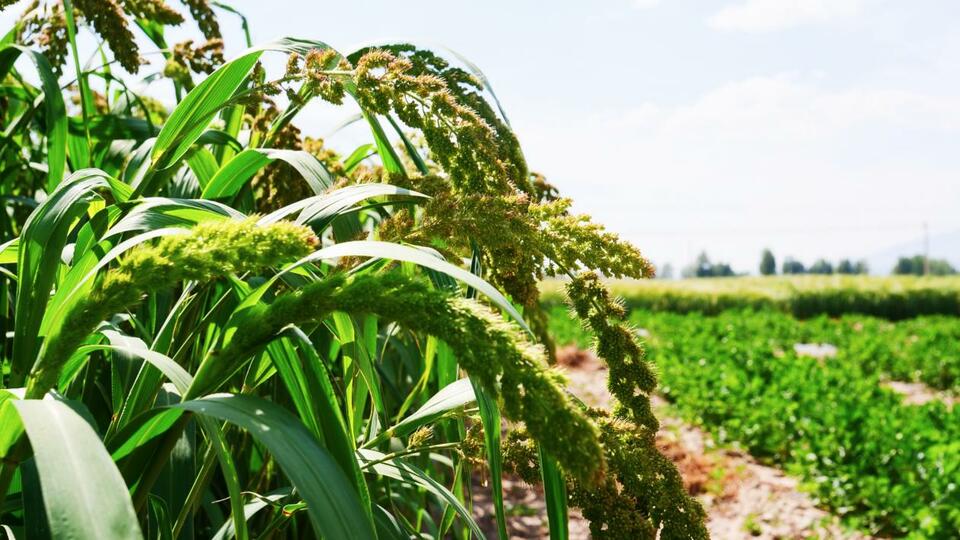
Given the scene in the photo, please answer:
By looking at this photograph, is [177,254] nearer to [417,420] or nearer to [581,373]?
[417,420]

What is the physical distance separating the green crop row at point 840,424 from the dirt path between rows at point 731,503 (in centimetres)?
18

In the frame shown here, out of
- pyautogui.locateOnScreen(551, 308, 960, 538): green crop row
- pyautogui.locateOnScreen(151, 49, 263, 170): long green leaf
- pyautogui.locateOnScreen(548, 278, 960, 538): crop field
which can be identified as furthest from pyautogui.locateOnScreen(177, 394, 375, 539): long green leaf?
pyautogui.locateOnScreen(551, 308, 960, 538): green crop row

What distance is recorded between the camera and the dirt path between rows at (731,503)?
4910 mm

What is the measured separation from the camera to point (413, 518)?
332cm

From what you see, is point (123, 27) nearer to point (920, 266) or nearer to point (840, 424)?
point (840, 424)

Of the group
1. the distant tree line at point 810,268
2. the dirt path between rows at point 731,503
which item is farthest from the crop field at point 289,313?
the distant tree line at point 810,268

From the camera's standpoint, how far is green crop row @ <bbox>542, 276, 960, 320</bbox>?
30438 millimetres

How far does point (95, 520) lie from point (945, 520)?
5469mm

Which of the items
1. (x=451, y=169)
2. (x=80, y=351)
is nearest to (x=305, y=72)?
(x=451, y=169)

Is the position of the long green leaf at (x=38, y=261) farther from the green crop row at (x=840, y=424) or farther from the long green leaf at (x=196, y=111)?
the green crop row at (x=840, y=424)

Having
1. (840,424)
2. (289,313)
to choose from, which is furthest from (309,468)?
(840,424)

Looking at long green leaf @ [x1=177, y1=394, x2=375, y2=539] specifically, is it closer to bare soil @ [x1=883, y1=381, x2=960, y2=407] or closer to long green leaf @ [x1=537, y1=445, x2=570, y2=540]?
long green leaf @ [x1=537, y1=445, x2=570, y2=540]

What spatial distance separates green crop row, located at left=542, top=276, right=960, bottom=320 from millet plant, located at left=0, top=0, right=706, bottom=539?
2931 centimetres

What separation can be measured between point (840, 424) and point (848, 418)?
0.31 feet
